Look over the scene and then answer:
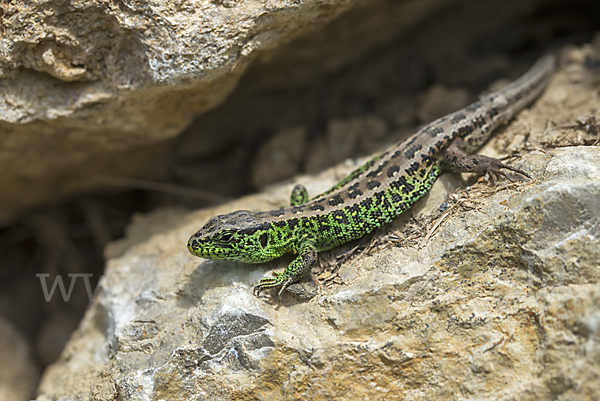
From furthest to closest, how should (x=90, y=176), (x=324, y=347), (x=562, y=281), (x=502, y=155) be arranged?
(x=90, y=176) < (x=502, y=155) < (x=324, y=347) < (x=562, y=281)

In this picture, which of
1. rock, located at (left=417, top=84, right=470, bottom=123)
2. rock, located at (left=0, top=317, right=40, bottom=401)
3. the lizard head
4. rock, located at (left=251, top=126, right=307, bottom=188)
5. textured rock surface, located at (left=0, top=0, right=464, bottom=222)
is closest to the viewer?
textured rock surface, located at (left=0, top=0, right=464, bottom=222)

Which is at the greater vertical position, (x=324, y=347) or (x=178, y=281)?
(x=178, y=281)

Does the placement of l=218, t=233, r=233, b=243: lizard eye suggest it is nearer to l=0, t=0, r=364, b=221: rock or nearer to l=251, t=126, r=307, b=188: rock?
l=0, t=0, r=364, b=221: rock

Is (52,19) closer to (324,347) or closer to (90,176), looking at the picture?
(90,176)

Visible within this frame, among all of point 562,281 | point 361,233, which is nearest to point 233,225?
point 361,233

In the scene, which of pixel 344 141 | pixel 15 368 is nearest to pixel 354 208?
pixel 344 141

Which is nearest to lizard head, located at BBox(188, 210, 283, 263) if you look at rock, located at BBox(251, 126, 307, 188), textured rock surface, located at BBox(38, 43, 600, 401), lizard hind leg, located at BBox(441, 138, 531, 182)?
textured rock surface, located at BBox(38, 43, 600, 401)
